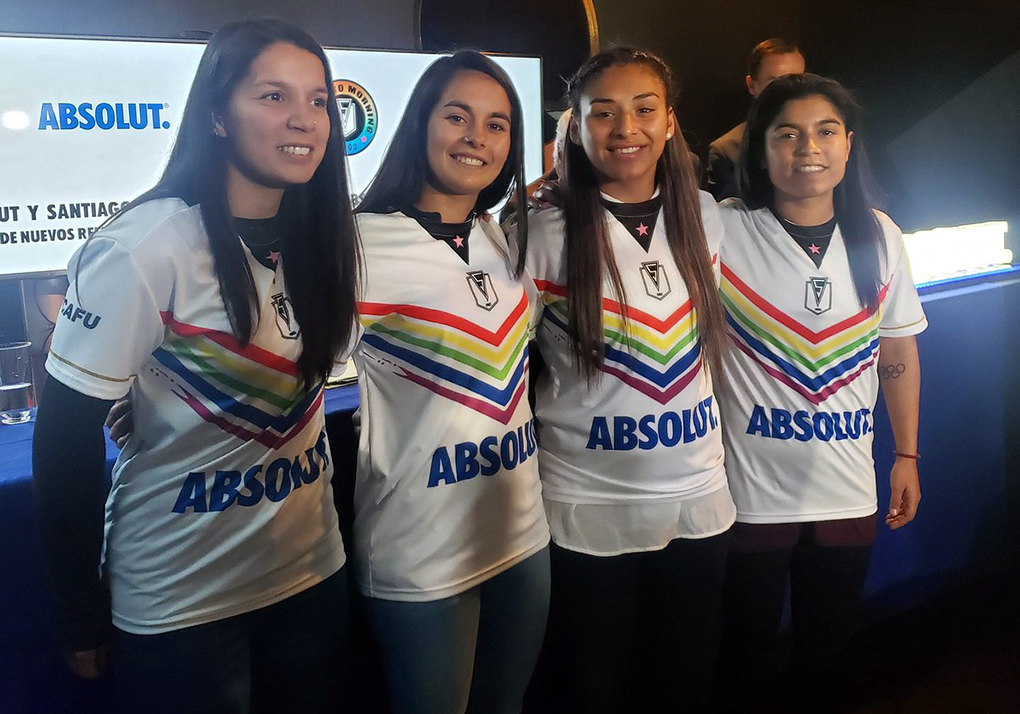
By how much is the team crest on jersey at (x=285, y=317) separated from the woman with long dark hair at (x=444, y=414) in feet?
0.38

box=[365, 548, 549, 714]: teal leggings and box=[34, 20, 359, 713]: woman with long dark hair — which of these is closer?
box=[34, 20, 359, 713]: woman with long dark hair

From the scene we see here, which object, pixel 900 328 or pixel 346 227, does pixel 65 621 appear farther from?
pixel 900 328

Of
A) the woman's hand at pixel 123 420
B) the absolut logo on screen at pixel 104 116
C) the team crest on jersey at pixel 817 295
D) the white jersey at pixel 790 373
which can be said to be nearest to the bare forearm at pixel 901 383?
the white jersey at pixel 790 373

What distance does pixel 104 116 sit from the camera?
2137 millimetres

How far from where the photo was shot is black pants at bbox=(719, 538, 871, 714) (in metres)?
1.55

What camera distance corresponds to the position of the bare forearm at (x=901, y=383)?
1.66 m

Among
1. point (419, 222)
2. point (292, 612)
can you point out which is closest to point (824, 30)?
point (419, 222)

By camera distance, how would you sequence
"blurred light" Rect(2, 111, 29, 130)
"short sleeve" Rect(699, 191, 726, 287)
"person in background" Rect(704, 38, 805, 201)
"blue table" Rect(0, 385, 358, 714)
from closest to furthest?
"blue table" Rect(0, 385, 358, 714) → "short sleeve" Rect(699, 191, 726, 287) → "blurred light" Rect(2, 111, 29, 130) → "person in background" Rect(704, 38, 805, 201)

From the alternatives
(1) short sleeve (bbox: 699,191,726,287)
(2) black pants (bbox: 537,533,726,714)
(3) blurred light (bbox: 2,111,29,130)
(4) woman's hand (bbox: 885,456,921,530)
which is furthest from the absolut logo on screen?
(4) woman's hand (bbox: 885,456,921,530)

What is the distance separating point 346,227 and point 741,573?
3.11 ft

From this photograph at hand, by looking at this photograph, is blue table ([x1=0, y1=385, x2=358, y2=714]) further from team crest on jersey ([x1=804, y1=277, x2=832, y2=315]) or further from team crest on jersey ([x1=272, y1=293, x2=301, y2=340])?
team crest on jersey ([x1=804, y1=277, x2=832, y2=315])

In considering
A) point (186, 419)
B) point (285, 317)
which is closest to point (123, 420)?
point (186, 419)

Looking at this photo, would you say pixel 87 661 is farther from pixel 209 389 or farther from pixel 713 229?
pixel 713 229

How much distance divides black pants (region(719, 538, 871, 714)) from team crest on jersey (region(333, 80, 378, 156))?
1.65 metres
